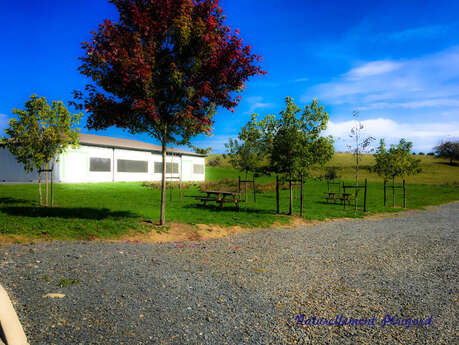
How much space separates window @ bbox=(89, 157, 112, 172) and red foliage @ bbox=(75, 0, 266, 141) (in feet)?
67.9

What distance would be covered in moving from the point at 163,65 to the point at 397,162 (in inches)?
771

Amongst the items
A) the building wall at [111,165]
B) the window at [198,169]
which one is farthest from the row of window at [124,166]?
the window at [198,169]

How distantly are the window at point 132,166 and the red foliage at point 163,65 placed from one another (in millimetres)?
22779

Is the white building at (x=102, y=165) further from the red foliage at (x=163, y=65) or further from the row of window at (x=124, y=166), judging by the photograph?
the red foliage at (x=163, y=65)

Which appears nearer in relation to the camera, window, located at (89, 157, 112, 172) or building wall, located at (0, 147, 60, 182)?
building wall, located at (0, 147, 60, 182)

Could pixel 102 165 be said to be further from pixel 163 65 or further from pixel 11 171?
pixel 163 65

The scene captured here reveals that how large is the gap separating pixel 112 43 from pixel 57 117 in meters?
6.22

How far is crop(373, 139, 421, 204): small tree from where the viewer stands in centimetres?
2214

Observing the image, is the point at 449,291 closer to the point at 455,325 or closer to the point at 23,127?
the point at 455,325

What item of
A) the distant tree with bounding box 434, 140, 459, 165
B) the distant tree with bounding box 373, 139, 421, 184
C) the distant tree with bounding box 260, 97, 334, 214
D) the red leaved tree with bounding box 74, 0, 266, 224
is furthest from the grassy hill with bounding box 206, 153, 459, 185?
the red leaved tree with bounding box 74, 0, 266, 224

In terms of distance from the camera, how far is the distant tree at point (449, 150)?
263 ft

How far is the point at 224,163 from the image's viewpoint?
3484 inches

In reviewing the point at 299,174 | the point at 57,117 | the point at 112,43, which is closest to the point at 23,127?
the point at 57,117

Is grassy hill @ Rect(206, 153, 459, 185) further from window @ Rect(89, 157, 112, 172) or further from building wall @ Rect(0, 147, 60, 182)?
building wall @ Rect(0, 147, 60, 182)
